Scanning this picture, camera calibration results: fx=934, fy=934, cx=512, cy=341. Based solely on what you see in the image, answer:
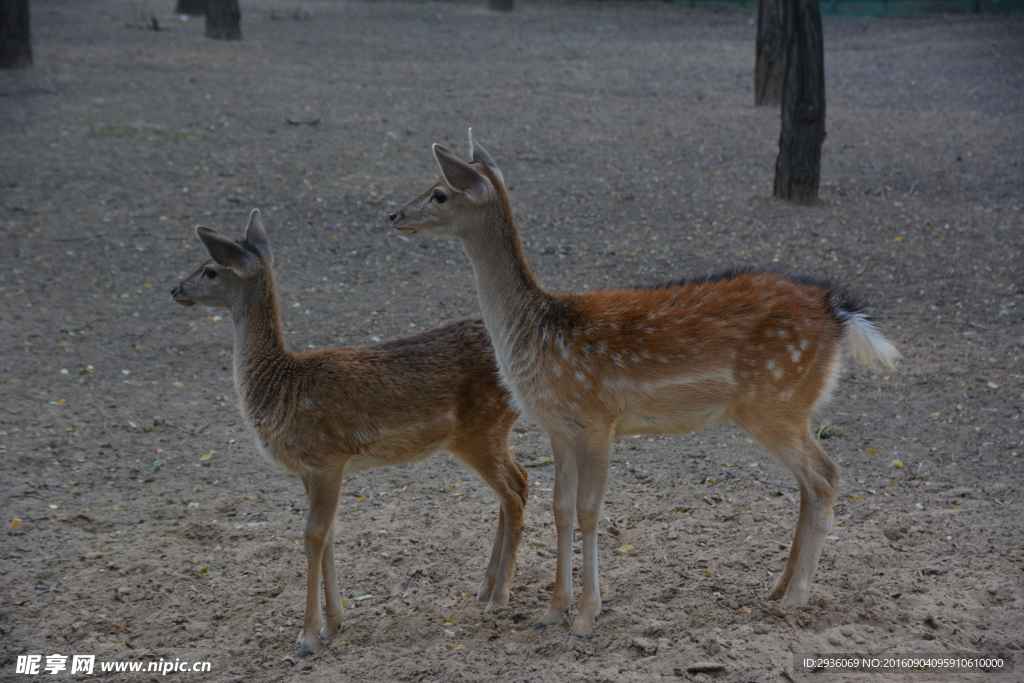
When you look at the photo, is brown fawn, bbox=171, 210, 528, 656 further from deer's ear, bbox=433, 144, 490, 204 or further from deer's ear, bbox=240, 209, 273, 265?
deer's ear, bbox=433, 144, 490, 204

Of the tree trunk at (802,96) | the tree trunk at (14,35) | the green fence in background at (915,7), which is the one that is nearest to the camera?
the tree trunk at (802,96)

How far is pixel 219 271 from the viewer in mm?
4902

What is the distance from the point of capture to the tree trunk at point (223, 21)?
749 inches

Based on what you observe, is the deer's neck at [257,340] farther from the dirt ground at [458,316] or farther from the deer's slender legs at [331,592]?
the dirt ground at [458,316]

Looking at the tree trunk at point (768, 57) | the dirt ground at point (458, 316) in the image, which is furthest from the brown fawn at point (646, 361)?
the tree trunk at point (768, 57)

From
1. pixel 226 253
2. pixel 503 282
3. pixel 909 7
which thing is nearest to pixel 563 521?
pixel 503 282

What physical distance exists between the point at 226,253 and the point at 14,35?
13173 mm

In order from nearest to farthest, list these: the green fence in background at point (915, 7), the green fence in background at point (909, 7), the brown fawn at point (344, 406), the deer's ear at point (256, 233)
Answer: the brown fawn at point (344, 406) < the deer's ear at point (256, 233) < the green fence in background at point (915, 7) < the green fence in background at point (909, 7)

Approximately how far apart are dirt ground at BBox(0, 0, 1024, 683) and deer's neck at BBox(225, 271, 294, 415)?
3.63ft

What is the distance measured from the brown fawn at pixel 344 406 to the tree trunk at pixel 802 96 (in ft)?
23.4

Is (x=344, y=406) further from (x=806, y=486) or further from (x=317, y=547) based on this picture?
(x=806, y=486)

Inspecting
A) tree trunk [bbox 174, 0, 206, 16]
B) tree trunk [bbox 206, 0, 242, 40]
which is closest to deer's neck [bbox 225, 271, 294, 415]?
tree trunk [bbox 206, 0, 242, 40]

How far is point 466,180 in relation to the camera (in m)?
4.53

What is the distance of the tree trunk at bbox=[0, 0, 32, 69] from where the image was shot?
15.1 meters
